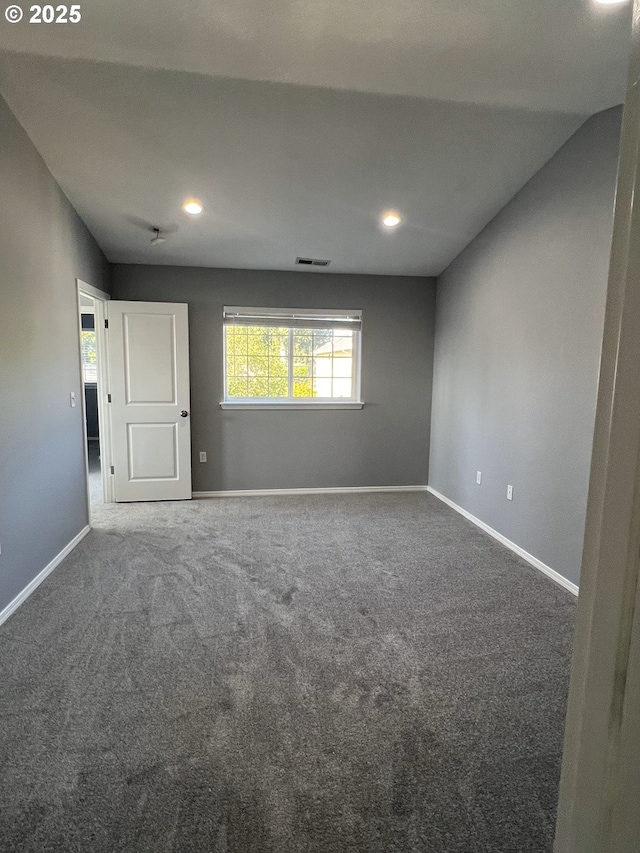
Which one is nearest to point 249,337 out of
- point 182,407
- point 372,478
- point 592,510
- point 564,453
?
point 182,407

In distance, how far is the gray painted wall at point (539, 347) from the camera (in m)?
2.54

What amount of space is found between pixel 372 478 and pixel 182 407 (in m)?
2.14

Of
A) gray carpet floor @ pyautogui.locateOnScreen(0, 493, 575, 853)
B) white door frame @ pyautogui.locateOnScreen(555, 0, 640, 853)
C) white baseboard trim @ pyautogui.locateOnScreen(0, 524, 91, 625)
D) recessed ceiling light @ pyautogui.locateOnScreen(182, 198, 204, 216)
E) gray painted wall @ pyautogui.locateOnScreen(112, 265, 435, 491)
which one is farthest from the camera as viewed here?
gray painted wall @ pyautogui.locateOnScreen(112, 265, 435, 491)

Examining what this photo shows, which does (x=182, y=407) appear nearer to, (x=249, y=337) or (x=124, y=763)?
(x=249, y=337)

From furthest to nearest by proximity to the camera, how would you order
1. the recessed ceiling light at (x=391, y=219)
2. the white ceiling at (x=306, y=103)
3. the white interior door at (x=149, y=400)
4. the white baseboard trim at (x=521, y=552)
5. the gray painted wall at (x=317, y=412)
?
the gray painted wall at (x=317, y=412) → the white interior door at (x=149, y=400) → the recessed ceiling light at (x=391, y=219) → the white baseboard trim at (x=521, y=552) → the white ceiling at (x=306, y=103)

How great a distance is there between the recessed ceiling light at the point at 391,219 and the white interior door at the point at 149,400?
6.50 feet

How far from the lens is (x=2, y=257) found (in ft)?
7.45

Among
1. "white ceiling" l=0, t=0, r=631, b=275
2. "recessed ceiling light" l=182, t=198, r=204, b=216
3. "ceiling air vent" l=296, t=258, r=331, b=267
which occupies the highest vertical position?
"white ceiling" l=0, t=0, r=631, b=275

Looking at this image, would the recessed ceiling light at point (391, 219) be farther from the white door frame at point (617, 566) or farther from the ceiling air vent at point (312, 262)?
the white door frame at point (617, 566)

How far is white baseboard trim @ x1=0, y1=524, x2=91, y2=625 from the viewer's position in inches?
90.1

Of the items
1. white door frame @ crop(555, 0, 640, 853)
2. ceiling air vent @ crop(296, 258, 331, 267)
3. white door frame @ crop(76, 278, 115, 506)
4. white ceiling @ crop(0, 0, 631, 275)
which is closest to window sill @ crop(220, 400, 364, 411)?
white door frame @ crop(76, 278, 115, 506)

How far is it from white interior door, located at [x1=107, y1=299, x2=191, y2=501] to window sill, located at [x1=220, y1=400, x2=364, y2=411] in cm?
46

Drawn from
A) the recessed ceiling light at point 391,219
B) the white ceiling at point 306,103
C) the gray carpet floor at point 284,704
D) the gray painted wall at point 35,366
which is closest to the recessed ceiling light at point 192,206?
the white ceiling at point 306,103

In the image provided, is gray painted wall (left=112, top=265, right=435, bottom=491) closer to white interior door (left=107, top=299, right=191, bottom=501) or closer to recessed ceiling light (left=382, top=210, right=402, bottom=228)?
white interior door (left=107, top=299, right=191, bottom=501)
